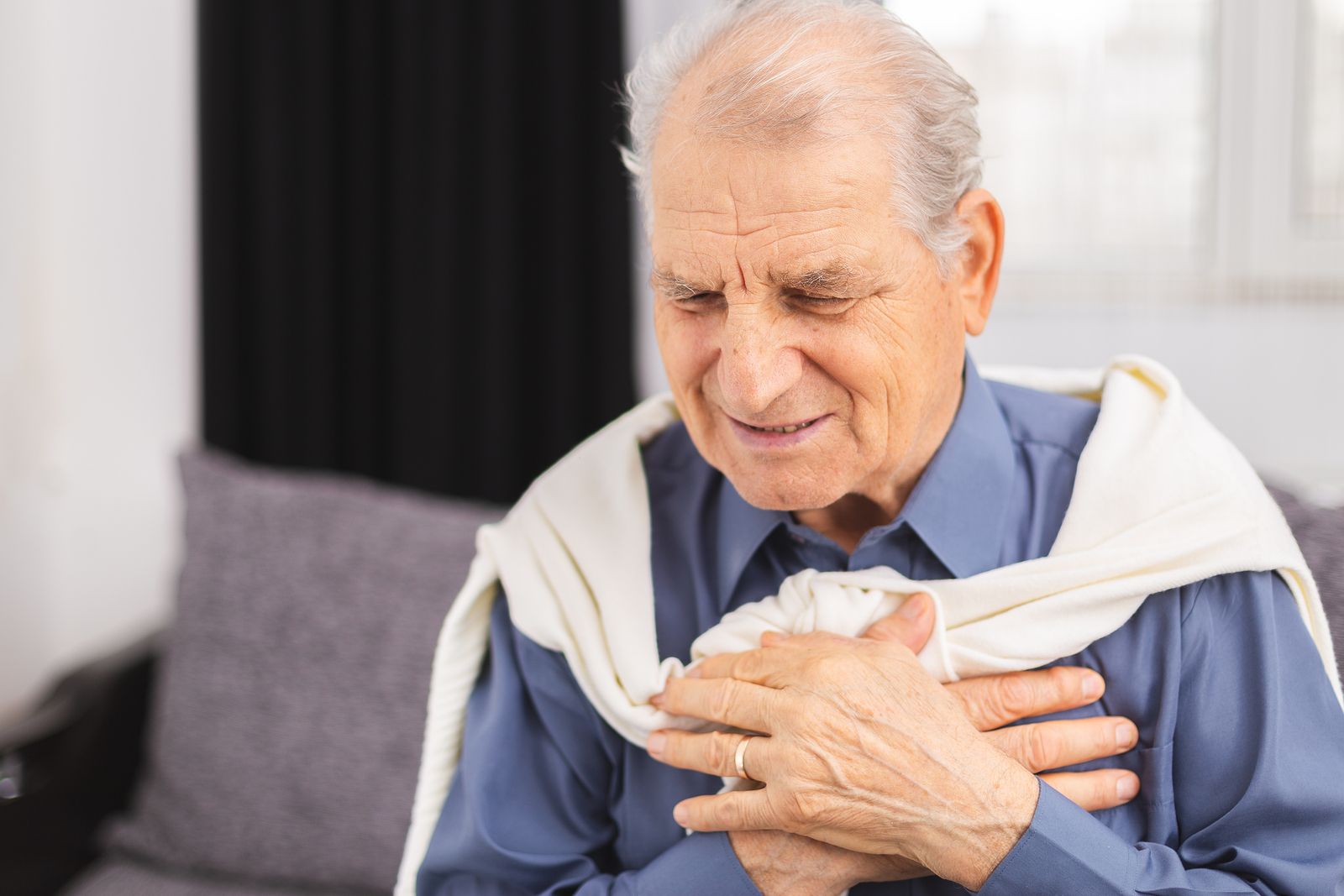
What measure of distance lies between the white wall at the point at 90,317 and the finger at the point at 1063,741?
2016 mm

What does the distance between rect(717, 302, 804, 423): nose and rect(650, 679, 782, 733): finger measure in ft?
0.85

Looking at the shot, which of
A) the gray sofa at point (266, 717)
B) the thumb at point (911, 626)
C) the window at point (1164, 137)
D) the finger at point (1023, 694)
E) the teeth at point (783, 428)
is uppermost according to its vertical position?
the window at point (1164, 137)

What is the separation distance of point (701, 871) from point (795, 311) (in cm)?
54

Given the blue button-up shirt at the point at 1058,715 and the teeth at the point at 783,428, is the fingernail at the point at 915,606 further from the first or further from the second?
the teeth at the point at 783,428

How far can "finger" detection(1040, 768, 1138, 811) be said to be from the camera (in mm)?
1084

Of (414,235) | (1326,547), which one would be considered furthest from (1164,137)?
(414,235)

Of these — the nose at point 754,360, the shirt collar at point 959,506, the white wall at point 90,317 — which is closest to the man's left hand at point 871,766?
the shirt collar at point 959,506

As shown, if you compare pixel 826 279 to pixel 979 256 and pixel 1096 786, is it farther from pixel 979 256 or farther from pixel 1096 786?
pixel 1096 786

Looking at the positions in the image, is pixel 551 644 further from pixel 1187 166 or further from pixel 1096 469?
pixel 1187 166

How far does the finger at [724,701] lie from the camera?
1.09 m

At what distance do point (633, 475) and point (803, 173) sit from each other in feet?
1.46

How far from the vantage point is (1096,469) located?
3.89 ft

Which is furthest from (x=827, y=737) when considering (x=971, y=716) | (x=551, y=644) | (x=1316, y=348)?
(x=1316, y=348)

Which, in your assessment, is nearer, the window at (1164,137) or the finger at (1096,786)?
the finger at (1096,786)
